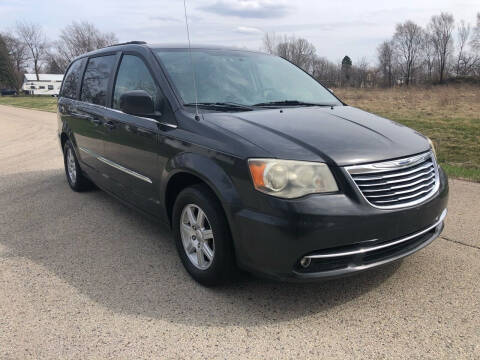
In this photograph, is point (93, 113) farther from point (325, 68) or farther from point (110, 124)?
point (325, 68)

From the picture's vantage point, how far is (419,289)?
313 centimetres

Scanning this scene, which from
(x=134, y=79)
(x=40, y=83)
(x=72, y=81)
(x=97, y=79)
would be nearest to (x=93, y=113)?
(x=97, y=79)

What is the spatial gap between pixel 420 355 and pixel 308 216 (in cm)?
100

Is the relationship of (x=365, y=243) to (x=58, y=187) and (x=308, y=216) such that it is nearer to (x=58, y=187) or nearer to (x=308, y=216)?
(x=308, y=216)

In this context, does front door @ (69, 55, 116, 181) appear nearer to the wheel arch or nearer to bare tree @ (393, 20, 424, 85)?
the wheel arch

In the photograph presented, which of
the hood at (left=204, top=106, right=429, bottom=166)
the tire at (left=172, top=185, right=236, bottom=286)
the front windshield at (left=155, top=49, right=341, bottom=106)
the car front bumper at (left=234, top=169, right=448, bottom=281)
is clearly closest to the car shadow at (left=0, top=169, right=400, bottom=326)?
the tire at (left=172, top=185, right=236, bottom=286)

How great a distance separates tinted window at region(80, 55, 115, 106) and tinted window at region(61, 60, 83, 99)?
0.36 metres

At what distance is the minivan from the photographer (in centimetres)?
261

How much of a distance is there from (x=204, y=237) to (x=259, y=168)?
31.8 inches

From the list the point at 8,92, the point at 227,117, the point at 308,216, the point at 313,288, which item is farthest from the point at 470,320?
the point at 8,92

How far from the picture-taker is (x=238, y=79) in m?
3.91

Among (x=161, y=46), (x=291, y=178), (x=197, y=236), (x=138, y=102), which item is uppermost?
(x=161, y=46)

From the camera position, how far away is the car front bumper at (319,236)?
254 centimetres

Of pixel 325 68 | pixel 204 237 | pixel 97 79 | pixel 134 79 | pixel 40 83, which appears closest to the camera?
pixel 204 237
